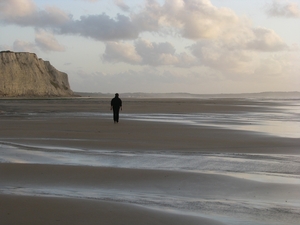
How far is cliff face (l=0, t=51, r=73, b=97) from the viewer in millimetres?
104500

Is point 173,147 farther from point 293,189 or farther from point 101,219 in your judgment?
point 101,219

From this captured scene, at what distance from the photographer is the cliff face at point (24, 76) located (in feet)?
343

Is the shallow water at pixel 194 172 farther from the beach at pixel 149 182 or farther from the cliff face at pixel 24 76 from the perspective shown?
the cliff face at pixel 24 76

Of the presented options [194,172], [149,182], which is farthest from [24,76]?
[149,182]

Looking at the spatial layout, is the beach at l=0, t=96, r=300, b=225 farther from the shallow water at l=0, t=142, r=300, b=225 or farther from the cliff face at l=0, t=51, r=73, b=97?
the cliff face at l=0, t=51, r=73, b=97

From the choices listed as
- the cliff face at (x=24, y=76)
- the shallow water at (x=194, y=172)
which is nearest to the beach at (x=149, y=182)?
the shallow water at (x=194, y=172)

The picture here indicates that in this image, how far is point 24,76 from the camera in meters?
108

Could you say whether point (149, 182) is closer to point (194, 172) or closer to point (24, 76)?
point (194, 172)

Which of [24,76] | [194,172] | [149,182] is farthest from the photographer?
[24,76]

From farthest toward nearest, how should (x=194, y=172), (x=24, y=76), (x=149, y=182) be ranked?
(x=24, y=76), (x=194, y=172), (x=149, y=182)

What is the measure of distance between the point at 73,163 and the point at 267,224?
16.6 ft

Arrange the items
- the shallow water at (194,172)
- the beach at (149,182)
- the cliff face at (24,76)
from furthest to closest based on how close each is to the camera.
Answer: the cliff face at (24,76), the shallow water at (194,172), the beach at (149,182)

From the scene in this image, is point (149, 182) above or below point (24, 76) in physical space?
below

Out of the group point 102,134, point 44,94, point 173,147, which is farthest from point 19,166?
point 44,94
